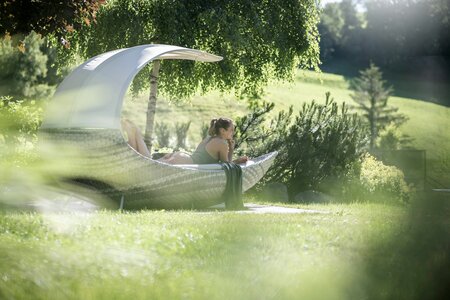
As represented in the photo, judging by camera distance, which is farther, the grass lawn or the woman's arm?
the grass lawn

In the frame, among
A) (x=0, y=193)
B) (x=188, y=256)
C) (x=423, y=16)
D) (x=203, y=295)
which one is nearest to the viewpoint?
(x=0, y=193)

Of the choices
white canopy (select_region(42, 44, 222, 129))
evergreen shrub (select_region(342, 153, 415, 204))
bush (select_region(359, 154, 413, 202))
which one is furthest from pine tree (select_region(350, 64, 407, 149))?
white canopy (select_region(42, 44, 222, 129))

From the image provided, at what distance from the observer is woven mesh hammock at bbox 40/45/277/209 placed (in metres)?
8.97

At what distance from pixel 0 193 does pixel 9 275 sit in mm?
880

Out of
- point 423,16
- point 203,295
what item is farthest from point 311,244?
point 423,16

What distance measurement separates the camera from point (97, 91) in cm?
951

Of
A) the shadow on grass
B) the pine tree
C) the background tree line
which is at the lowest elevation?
the shadow on grass

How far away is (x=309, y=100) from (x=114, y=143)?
1975 inches

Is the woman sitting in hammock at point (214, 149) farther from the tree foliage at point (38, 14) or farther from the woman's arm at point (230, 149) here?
the tree foliage at point (38, 14)

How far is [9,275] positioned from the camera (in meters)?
3.94

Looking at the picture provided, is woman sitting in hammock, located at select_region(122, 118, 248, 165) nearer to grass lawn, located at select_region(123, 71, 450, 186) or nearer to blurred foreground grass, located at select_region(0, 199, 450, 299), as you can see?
blurred foreground grass, located at select_region(0, 199, 450, 299)

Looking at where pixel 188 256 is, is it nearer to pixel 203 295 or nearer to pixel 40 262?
pixel 203 295

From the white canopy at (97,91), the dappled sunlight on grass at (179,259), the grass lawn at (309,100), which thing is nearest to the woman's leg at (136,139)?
the white canopy at (97,91)

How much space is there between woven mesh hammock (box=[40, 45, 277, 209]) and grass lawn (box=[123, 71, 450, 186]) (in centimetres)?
1944
